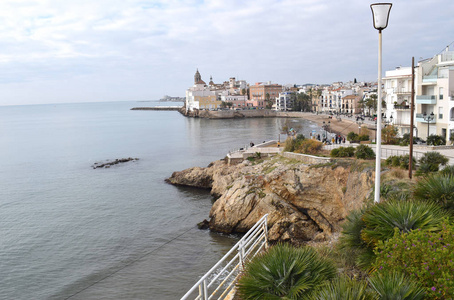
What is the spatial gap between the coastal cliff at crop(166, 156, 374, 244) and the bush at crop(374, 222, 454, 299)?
13451 mm

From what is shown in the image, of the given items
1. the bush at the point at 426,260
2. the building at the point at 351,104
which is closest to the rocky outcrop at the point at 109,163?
the bush at the point at 426,260

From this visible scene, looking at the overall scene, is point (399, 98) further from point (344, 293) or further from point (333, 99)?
point (333, 99)

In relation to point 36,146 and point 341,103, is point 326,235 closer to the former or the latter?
point 36,146

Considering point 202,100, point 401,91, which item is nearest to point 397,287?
point 401,91

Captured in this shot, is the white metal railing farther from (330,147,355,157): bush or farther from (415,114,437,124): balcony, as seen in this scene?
(415,114,437,124): balcony

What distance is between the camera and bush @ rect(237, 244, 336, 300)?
4.99 meters

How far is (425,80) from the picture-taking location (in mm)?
30297

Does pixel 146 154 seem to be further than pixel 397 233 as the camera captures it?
Yes

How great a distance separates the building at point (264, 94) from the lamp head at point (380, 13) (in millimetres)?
136593

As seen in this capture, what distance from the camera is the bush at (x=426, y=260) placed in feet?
14.8

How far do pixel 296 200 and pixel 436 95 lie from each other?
16.1 meters

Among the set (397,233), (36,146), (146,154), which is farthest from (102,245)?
(36,146)

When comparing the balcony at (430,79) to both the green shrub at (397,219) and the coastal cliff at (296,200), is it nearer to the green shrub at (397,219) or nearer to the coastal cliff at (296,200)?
the coastal cliff at (296,200)

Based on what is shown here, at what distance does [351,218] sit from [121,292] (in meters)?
11.5
